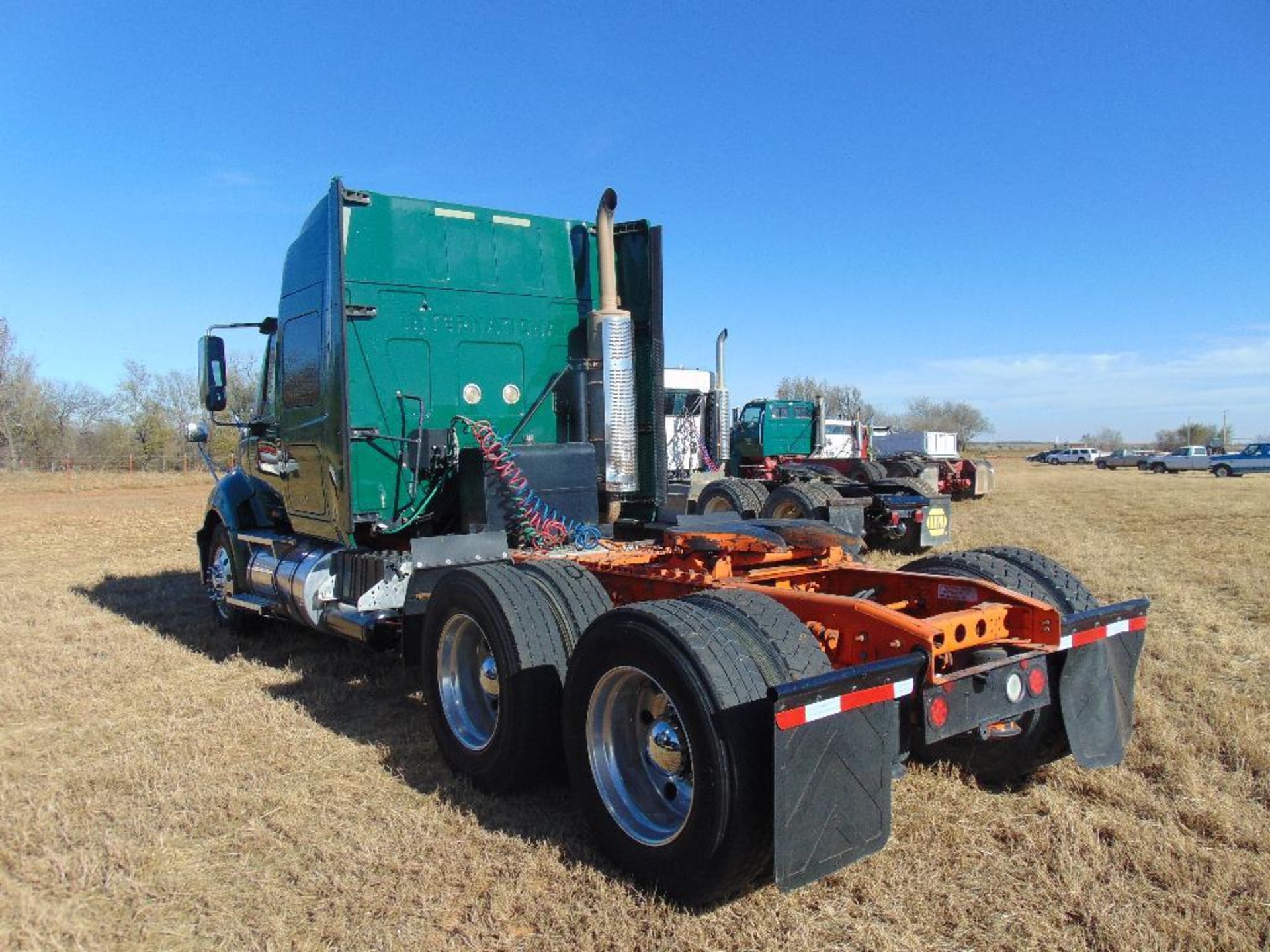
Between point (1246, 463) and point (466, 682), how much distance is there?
4513 cm

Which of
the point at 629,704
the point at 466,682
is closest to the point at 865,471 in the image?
the point at 466,682

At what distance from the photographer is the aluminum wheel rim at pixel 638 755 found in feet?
10.5

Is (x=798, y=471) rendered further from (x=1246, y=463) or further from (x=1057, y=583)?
(x=1246, y=463)

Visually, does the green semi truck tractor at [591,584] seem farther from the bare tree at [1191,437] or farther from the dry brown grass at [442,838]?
the bare tree at [1191,437]

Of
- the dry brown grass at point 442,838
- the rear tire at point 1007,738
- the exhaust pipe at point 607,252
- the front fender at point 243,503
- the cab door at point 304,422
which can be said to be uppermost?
the exhaust pipe at point 607,252

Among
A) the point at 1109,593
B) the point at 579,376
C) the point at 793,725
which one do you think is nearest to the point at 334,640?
the point at 579,376

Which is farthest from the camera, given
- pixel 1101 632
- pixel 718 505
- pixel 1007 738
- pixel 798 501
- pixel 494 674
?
pixel 718 505

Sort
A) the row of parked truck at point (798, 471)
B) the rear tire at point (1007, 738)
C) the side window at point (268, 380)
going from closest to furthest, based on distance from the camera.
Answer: the rear tire at point (1007, 738)
the side window at point (268, 380)
the row of parked truck at point (798, 471)

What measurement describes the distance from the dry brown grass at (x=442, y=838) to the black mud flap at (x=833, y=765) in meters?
0.36

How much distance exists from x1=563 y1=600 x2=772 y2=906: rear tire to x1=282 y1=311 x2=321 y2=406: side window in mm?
3551

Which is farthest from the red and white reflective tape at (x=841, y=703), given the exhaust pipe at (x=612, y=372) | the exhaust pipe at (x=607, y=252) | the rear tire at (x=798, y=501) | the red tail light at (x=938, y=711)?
the rear tire at (x=798, y=501)

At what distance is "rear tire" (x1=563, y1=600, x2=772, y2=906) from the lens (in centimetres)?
274

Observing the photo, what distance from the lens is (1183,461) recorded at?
4559cm

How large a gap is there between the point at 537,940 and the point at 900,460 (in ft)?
69.5
